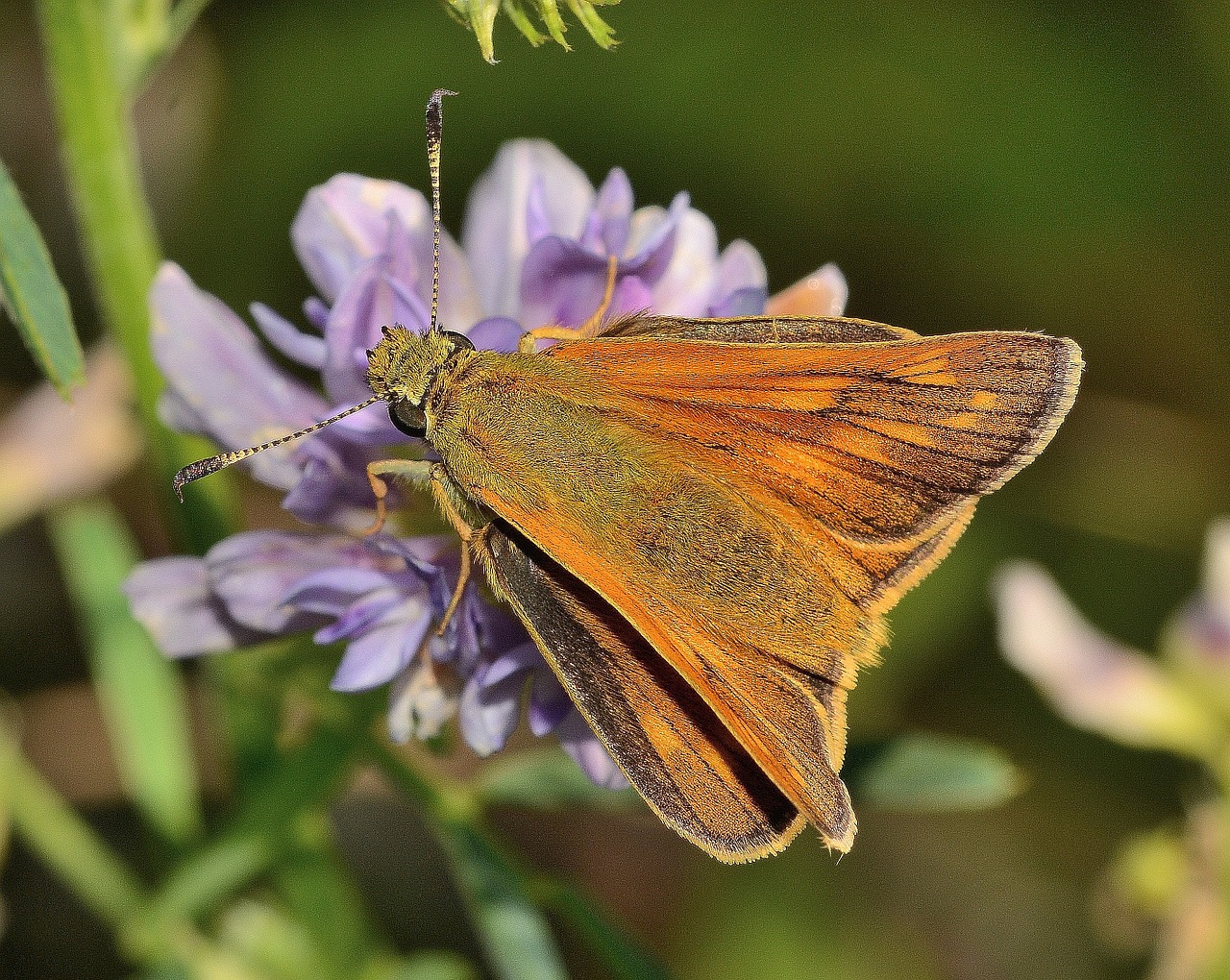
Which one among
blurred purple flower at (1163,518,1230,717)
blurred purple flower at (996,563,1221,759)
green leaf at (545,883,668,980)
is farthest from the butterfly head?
blurred purple flower at (1163,518,1230,717)

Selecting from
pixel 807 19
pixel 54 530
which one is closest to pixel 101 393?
pixel 54 530

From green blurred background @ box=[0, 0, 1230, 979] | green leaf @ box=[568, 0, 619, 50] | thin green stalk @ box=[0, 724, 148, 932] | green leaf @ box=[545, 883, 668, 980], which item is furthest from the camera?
green blurred background @ box=[0, 0, 1230, 979]

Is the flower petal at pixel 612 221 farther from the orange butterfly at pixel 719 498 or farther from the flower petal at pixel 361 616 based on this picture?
the flower petal at pixel 361 616

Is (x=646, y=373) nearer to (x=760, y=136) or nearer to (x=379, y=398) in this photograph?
(x=379, y=398)

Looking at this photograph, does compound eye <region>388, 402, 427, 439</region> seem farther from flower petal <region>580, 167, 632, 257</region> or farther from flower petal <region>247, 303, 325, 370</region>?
flower petal <region>580, 167, 632, 257</region>

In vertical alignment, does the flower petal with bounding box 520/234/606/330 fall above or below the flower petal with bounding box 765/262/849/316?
above
